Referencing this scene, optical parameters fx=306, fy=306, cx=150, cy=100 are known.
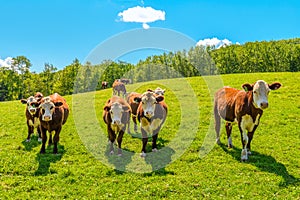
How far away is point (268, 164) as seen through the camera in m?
10.8

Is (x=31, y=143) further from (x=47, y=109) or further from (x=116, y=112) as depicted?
(x=116, y=112)

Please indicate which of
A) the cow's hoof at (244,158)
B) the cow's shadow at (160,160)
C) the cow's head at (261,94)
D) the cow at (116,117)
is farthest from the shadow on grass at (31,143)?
the cow's head at (261,94)

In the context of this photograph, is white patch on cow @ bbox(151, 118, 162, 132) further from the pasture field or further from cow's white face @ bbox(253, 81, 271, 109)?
cow's white face @ bbox(253, 81, 271, 109)

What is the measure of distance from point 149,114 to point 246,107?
11.2 ft

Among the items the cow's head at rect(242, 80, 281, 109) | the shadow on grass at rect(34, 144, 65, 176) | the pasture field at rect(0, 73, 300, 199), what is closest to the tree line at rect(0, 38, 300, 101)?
the pasture field at rect(0, 73, 300, 199)

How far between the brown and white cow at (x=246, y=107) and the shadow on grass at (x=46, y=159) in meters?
6.74

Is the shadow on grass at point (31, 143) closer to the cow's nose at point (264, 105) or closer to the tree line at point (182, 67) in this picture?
the cow's nose at point (264, 105)

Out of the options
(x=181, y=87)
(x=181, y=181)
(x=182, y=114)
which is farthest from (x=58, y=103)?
(x=181, y=87)

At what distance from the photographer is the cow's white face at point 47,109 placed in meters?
11.1

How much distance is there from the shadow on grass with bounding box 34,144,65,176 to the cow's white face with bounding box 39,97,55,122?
150 centimetres

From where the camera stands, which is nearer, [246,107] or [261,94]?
[261,94]

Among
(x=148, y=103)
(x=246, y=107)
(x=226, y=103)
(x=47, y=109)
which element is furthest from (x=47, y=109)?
(x=246, y=107)

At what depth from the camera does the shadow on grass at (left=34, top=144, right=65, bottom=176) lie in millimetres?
10359

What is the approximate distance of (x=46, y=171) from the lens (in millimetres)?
10383
